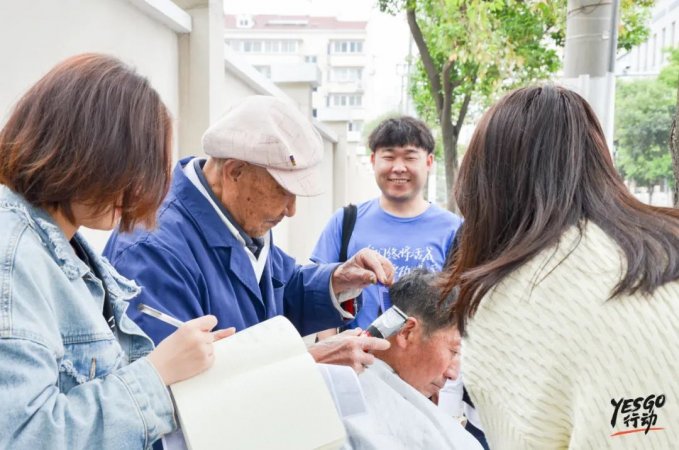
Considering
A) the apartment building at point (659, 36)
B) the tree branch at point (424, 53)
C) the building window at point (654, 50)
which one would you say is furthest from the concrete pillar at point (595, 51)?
the building window at point (654, 50)

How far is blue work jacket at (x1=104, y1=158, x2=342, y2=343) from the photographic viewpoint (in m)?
1.73

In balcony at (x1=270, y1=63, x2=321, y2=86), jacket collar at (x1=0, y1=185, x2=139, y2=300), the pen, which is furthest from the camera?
balcony at (x1=270, y1=63, x2=321, y2=86)

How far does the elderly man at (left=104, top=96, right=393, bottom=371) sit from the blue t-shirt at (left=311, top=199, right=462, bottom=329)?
1053 mm

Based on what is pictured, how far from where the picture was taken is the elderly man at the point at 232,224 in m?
1.77

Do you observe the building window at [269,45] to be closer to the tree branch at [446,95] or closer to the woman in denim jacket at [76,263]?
the tree branch at [446,95]

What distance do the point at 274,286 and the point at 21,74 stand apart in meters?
1.01

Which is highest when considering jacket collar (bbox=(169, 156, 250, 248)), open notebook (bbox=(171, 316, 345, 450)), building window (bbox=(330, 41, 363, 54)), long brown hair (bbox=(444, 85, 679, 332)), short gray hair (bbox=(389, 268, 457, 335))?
building window (bbox=(330, 41, 363, 54))

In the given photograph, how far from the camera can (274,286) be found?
2355 millimetres

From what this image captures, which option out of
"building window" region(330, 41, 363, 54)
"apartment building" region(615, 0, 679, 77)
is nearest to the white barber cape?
"apartment building" region(615, 0, 679, 77)

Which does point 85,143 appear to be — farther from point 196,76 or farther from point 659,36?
point 659,36

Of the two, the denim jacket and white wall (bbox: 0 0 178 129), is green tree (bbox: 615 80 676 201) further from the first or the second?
the denim jacket

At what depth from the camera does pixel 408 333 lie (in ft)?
7.69

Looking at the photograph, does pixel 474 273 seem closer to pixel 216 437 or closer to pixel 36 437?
pixel 216 437

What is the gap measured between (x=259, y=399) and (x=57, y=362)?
36 cm
